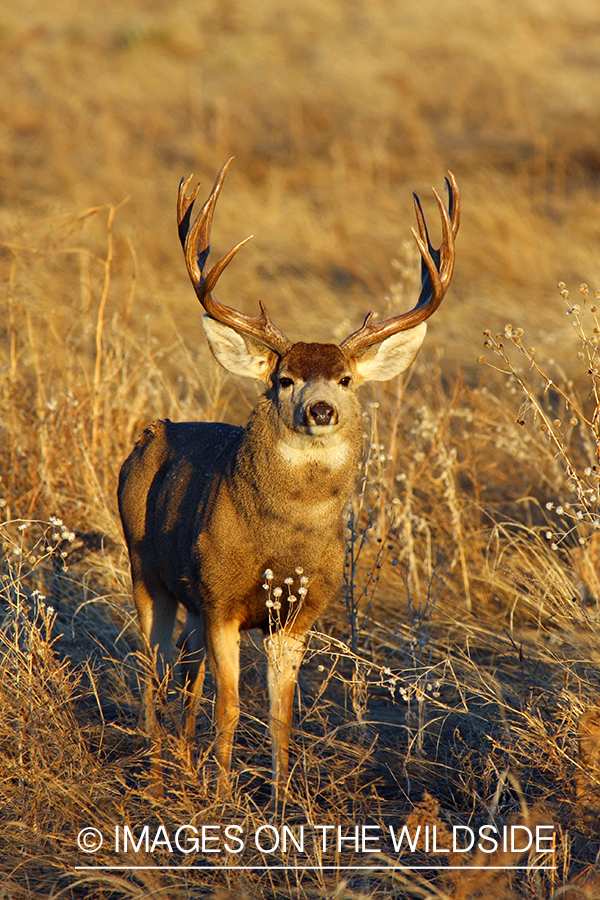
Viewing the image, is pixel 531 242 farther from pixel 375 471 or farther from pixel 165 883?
pixel 165 883

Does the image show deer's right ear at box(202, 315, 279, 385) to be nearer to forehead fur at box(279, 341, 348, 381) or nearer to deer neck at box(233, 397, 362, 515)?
forehead fur at box(279, 341, 348, 381)

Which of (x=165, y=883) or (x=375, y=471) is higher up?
(x=375, y=471)

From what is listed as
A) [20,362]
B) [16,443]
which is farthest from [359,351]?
[20,362]

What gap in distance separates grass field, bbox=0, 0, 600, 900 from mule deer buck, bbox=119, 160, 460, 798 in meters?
0.29

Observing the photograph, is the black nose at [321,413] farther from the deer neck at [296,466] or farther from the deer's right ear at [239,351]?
the deer's right ear at [239,351]

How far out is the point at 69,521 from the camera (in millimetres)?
6105

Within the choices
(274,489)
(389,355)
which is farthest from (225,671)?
(389,355)

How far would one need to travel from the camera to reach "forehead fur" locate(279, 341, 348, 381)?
4316mm

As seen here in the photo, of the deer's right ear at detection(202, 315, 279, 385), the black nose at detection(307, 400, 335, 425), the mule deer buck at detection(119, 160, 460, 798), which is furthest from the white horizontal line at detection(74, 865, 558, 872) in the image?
the deer's right ear at detection(202, 315, 279, 385)

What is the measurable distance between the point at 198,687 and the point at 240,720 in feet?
0.80

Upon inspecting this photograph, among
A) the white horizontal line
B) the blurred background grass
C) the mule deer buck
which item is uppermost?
the blurred background grass

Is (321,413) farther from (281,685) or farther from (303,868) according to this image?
(303,868)

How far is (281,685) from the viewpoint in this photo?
4387mm

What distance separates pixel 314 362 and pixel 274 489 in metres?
0.54
